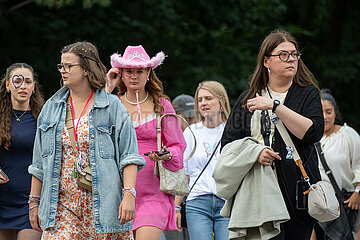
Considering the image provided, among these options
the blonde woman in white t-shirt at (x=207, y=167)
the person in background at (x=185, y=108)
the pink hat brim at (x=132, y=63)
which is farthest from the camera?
the person in background at (x=185, y=108)

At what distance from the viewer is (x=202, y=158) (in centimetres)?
729

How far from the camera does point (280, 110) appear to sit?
4898 mm

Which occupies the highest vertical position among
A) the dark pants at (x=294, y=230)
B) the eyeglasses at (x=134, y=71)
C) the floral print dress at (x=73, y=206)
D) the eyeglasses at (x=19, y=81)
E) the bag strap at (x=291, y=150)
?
the eyeglasses at (x=134, y=71)

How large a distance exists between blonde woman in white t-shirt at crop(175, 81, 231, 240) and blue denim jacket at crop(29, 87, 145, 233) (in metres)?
2.21

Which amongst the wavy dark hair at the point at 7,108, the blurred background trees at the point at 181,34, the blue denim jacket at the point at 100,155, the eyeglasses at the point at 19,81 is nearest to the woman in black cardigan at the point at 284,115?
the blue denim jacket at the point at 100,155

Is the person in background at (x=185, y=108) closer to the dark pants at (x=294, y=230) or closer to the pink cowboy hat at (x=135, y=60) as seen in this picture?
the pink cowboy hat at (x=135, y=60)

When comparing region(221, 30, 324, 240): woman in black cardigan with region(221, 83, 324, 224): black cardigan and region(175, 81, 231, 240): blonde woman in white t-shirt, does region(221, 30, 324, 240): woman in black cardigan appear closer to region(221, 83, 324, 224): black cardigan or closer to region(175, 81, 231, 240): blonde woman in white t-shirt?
region(221, 83, 324, 224): black cardigan

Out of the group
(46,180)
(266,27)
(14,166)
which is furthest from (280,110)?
(266,27)

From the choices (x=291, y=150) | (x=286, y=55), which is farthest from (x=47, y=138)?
(x=286, y=55)

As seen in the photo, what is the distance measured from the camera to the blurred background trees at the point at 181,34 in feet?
45.7

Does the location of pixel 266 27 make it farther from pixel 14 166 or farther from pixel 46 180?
pixel 46 180

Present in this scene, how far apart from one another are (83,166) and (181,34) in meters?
12.3

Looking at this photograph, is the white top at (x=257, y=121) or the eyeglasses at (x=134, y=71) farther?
the eyeglasses at (x=134, y=71)

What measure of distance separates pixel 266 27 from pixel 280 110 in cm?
1294
